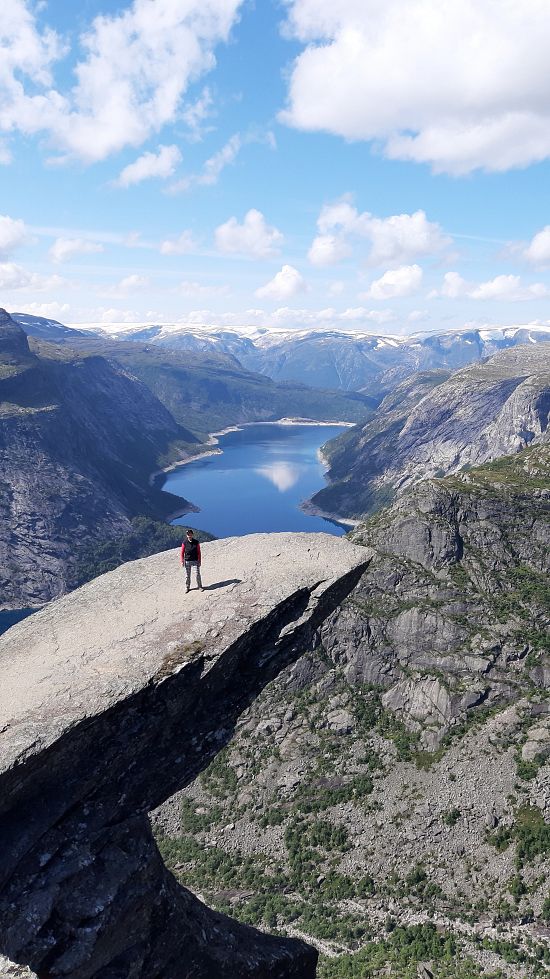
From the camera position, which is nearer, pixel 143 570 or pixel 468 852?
pixel 143 570

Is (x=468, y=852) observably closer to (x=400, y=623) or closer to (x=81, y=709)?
(x=400, y=623)

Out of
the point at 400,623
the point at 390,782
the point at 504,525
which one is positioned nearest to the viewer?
the point at 390,782

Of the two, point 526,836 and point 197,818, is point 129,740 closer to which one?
point 526,836

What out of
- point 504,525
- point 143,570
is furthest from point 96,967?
point 504,525

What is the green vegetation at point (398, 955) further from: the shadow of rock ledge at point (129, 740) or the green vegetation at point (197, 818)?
the shadow of rock ledge at point (129, 740)


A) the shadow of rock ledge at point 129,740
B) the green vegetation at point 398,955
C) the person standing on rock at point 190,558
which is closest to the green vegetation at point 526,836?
the green vegetation at point 398,955

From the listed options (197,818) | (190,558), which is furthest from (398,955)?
(190,558)
